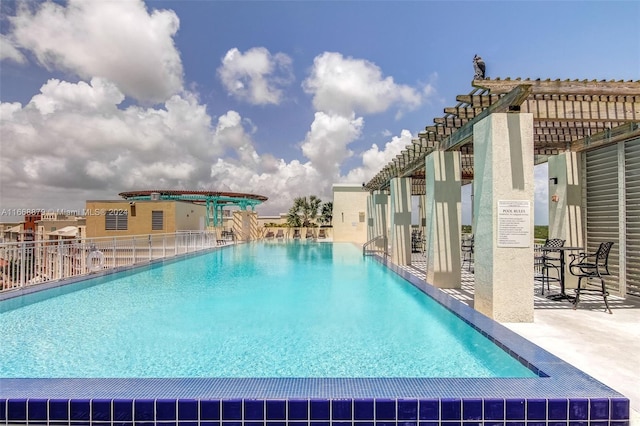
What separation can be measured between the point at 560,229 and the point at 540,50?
384cm

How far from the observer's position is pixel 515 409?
102 inches

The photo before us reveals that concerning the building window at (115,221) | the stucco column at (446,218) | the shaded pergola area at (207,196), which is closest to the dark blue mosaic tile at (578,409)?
the stucco column at (446,218)

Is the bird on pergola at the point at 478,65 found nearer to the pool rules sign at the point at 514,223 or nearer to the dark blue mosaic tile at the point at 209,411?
the pool rules sign at the point at 514,223

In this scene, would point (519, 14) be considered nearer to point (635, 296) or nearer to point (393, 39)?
point (393, 39)

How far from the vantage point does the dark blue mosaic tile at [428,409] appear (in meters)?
2.59

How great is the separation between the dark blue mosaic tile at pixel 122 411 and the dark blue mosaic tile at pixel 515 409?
263 centimetres

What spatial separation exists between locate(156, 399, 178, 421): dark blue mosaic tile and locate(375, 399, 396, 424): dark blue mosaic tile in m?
1.40

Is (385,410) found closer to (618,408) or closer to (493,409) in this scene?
(493,409)

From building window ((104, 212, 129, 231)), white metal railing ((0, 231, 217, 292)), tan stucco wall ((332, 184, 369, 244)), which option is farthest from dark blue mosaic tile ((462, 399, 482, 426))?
building window ((104, 212, 129, 231))

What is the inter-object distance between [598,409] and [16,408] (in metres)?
4.07

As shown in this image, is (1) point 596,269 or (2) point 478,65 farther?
(2) point 478,65

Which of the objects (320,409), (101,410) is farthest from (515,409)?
(101,410)

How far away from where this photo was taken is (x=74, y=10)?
379 inches

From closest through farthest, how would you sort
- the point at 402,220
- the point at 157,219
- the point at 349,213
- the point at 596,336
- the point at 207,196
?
the point at 596,336 → the point at 402,220 → the point at 157,219 → the point at 349,213 → the point at 207,196
